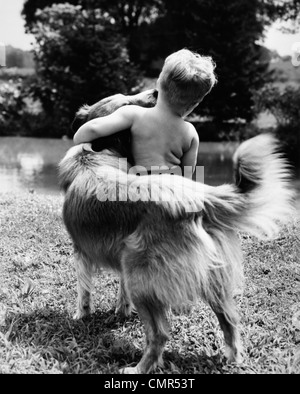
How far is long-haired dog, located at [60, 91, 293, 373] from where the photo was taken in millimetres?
2381

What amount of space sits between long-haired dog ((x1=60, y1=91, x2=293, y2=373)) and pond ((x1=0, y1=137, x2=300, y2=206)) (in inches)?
215

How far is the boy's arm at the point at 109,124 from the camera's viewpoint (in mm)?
2754

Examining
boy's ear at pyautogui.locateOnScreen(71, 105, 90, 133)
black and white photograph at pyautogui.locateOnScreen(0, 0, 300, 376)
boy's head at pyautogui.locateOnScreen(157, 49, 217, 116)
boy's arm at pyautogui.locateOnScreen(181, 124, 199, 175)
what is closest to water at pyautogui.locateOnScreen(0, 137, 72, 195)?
black and white photograph at pyautogui.locateOnScreen(0, 0, 300, 376)

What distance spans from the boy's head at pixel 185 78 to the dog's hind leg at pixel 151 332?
3.76ft

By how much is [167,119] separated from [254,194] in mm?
753

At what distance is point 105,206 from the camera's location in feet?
8.36

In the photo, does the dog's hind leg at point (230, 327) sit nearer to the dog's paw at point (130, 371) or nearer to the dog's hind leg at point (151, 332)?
the dog's hind leg at point (151, 332)

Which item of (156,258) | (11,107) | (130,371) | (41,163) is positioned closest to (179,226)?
(156,258)

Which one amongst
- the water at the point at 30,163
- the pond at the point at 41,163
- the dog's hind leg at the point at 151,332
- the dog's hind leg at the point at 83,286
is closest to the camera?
the dog's hind leg at the point at 151,332

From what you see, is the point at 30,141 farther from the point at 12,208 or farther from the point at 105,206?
the point at 105,206

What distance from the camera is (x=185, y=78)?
2643 mm

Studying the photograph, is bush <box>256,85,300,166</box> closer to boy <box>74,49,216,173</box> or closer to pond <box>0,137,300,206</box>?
pond <box>0,137,300,206</box>

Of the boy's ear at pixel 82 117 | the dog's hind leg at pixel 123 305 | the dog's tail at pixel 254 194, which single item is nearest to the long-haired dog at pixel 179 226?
the dog's tail at pixel 254 194
